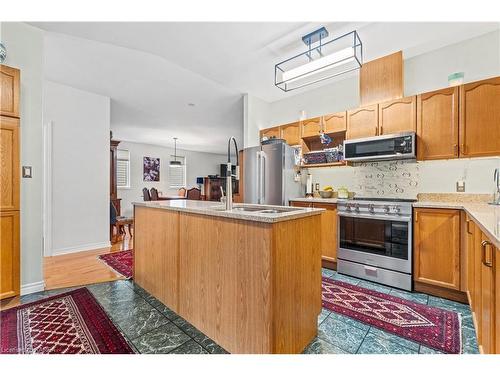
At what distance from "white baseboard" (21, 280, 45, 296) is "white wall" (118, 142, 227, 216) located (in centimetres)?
565

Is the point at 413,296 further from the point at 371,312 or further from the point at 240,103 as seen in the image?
the point at 240,103

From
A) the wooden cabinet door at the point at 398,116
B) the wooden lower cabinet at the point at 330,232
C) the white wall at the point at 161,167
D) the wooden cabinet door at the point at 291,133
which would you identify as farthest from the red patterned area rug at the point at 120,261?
the white wall at the point at 161,167

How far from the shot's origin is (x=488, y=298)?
1206mm

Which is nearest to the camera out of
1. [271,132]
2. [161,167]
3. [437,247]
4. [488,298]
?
[488,298]

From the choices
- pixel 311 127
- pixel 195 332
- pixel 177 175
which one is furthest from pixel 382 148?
pixel 177 175

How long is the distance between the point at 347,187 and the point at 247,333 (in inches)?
110

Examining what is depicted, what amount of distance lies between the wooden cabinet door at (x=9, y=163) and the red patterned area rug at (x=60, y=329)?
93 cm

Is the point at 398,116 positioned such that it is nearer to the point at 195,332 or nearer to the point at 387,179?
the point at 387,179

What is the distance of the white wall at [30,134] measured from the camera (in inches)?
92.2

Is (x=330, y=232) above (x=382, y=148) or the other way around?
the other way around

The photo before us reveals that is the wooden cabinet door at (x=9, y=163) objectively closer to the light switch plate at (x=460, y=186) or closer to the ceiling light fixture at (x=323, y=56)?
the ceiling light fixture at (x=323, y=56)

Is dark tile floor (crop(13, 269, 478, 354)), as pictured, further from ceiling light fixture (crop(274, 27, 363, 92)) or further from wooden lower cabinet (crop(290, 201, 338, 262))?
ceiling light fixture (crop(274, 27, 363, 92))

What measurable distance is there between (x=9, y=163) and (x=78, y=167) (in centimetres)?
199

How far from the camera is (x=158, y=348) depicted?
1561mm
